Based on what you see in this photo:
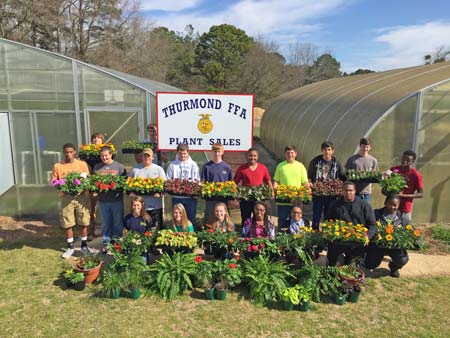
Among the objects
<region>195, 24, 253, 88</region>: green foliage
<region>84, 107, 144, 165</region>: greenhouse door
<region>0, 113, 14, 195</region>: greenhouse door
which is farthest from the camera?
<region>195, 24, 253, 88</region>: green foliage

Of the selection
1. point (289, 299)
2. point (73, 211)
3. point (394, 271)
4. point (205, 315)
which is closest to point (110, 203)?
point (73, 211)

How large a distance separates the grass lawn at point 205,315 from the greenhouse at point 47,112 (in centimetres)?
365

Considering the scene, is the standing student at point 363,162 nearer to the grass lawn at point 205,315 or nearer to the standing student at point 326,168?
the standing student at point 326,168

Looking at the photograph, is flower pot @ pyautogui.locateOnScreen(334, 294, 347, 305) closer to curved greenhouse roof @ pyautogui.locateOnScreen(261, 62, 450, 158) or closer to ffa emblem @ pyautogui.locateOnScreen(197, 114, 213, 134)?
curved greenhouse roof @ pyautogui.locateOnScreen(261, 62, 450, 158)

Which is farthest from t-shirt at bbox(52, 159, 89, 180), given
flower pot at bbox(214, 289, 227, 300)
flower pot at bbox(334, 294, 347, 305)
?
flower pot at bbox(334, 294, 347, 305)

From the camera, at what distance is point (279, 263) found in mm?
5156

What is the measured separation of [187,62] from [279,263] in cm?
3662

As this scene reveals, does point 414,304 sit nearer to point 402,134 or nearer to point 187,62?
point 402,134

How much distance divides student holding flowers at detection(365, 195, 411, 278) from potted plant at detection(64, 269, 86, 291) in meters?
4.42

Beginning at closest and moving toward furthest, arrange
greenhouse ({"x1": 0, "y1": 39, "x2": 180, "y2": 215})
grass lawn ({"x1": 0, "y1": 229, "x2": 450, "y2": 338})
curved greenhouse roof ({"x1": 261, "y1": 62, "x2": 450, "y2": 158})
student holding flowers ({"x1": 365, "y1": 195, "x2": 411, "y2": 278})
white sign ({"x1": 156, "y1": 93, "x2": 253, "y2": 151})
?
1. grass lawn ({"x1": 0, "y1": 229, "x2": 450, "y2": 338})
2. student holding flowers ({"x1": 365, "y1": 195, "x2": 411, "y2": 278})
3. white sign ({"x1": 156, "y1": 93, "x2": 253, "y2": 151})
4. curved greenhouse roof ({"x1": 261, "y1": 62, "x2": 450, "y2": 158})
5. greenhouse ({"x1": 0, "y1": 39, "x2": 180, "y2": 215})

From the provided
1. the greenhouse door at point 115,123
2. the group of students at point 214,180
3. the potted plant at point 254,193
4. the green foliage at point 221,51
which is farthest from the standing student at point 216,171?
the green foliage at point 221,51

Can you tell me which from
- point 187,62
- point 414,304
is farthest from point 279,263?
point 187,62

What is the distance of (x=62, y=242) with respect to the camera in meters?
6.95

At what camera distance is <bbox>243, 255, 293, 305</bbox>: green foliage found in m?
4.83
